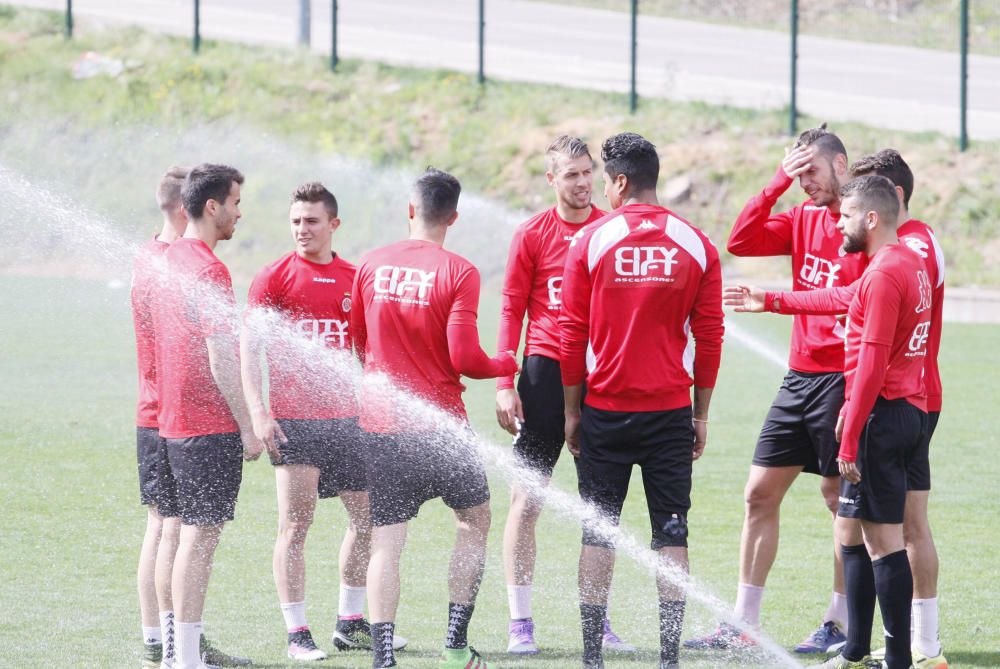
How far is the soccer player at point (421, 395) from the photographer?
585 cm

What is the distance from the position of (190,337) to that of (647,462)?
2.01m

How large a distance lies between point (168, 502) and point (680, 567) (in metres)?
2.24

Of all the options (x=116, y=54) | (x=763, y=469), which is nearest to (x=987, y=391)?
(x=763, y=469)

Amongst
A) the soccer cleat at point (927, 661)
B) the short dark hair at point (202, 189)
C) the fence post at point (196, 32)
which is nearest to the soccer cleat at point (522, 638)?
the soccer cleat at point (927, 661)

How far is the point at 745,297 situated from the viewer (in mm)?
6297

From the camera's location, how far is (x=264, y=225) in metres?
23.4

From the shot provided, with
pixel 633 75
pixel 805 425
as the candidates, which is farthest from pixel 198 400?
pixel 633 75

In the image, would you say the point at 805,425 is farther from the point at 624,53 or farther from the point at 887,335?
the point at 624,53

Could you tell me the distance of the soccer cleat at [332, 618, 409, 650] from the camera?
647 cm

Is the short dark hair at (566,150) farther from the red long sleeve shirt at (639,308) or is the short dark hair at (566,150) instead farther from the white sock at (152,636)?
the white sock at (152,636)

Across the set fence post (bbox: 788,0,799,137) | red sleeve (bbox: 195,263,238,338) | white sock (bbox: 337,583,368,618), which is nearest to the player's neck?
red sleeve (bbox: 195,263,238,338)

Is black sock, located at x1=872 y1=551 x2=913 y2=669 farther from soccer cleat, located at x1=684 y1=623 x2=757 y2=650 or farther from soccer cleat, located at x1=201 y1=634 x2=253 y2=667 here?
soccer cleat, located at x1=201 y1=634 x2=253 y2=667

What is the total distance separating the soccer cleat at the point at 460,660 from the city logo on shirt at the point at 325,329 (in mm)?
1535

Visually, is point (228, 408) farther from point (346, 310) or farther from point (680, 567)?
point (680, 567)
